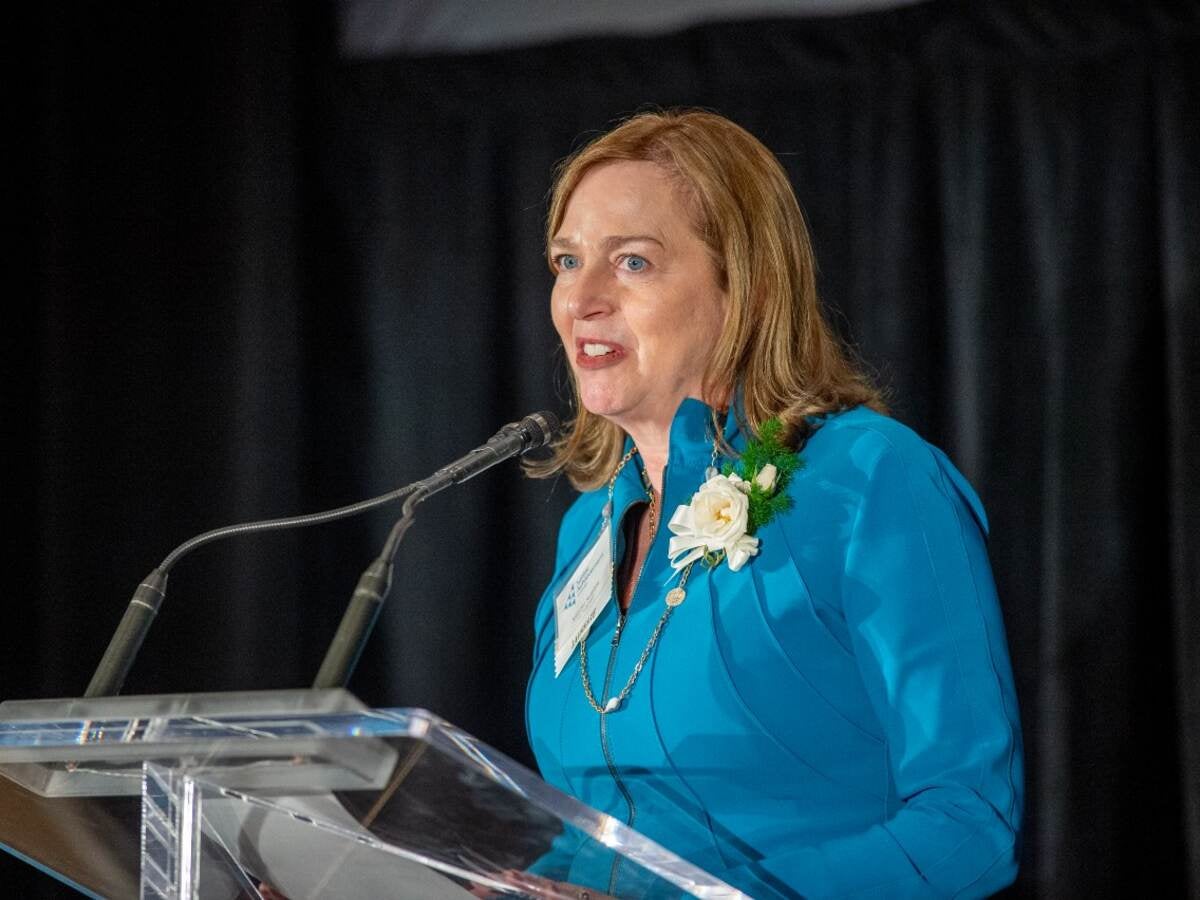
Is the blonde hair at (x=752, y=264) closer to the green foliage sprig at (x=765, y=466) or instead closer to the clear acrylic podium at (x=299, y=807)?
the green foliage sprig at (x=765, y=466)

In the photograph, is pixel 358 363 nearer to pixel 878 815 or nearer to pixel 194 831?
pixel 878 815

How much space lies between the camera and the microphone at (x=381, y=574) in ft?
3.88


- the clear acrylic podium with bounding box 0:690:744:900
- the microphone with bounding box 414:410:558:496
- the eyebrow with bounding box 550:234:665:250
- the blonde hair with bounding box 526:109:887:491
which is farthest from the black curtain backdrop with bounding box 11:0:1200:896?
the clear acrylic podium with bounding box 0:690:744:900

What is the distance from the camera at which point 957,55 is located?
269cm

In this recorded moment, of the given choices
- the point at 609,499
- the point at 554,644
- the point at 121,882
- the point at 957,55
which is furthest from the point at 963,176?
the point at 121,882

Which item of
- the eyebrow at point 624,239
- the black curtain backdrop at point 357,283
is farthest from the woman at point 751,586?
the black curtain backdrop at point 357,283

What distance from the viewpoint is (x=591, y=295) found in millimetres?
1944

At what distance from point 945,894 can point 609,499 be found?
0.82 m

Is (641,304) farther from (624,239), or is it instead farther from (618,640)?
(618,640)

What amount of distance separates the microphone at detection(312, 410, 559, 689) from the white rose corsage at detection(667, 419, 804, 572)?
0.23 m

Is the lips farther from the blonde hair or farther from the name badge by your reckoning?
the name badge

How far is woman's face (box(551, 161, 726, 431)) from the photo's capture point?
6.35 feet

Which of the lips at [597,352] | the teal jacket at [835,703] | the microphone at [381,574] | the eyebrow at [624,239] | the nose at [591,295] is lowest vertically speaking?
the teal jacket at [835,703]

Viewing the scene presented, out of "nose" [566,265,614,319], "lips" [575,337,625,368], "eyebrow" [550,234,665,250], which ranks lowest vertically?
"lips" [575,337,625,368]
